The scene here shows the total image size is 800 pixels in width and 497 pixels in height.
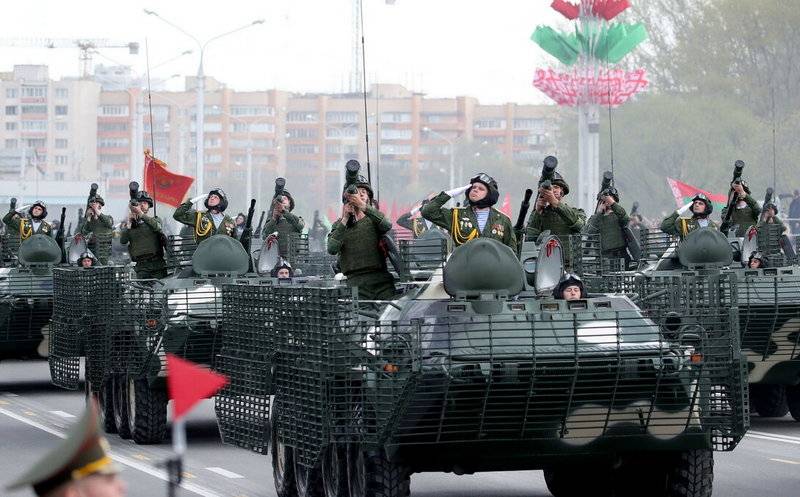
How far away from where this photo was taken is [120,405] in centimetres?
1898

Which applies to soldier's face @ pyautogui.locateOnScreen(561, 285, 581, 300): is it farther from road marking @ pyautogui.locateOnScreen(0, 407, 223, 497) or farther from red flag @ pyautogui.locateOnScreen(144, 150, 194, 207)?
red flag @ pyautogui.locateOnScreen(144, 150, 194, 207)

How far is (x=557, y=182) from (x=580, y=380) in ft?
12.5

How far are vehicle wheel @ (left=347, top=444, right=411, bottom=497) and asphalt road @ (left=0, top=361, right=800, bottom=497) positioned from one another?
7.67 ft

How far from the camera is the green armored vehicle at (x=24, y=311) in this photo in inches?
963

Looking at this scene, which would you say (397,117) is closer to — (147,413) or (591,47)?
(591,47)

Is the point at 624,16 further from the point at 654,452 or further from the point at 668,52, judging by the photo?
the point at 654,452

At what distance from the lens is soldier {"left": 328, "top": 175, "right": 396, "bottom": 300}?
14320 millimetres

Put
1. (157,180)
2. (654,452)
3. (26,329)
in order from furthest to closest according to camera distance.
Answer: (157,180), (26,329), (654,452)

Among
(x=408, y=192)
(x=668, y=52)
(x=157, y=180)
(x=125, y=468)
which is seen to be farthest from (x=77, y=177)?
(x=125, y=468)

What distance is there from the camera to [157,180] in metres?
27.7

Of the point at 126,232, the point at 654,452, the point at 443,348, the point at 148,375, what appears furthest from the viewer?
the point at 126,232

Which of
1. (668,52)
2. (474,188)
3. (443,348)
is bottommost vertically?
(443,348)

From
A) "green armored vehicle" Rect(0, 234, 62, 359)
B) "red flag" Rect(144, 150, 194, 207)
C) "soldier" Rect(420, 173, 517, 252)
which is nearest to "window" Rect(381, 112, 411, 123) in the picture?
"red flag" Rect(144, 150, 194, 207)

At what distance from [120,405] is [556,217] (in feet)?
15.7
